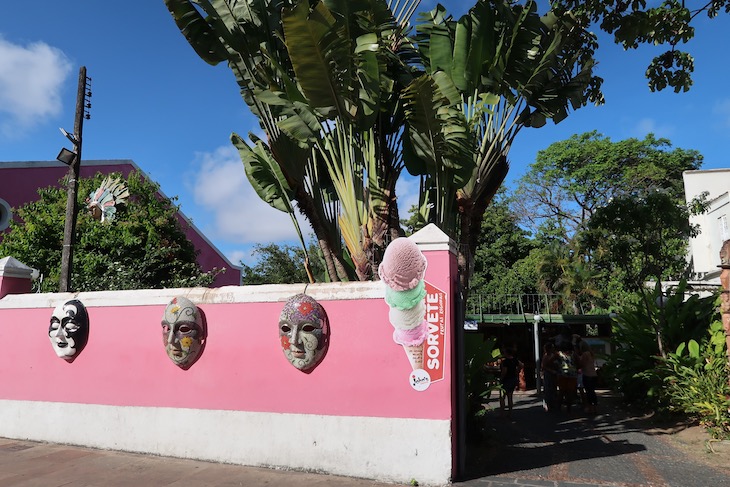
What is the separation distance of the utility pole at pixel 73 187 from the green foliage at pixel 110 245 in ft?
7.79

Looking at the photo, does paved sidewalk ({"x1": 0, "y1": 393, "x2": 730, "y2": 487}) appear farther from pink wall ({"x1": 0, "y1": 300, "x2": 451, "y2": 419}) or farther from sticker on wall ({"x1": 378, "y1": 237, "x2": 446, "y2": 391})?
sticker on wall ({"x1": 378, "y1": 237, "x2": 446, "y2": 391})

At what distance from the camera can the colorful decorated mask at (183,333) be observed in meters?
6.86

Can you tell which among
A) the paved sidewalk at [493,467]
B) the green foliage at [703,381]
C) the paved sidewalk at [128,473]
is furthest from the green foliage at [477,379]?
the green foliage at [703,381]

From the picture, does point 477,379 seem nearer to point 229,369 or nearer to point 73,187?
point 229,369

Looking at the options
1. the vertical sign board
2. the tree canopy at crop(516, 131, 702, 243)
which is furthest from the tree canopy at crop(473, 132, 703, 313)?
the vertical sign board

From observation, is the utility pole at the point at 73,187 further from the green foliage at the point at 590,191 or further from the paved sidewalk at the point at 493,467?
the green foliage at the point at 590,191

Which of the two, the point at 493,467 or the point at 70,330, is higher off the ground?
the point at 70,330

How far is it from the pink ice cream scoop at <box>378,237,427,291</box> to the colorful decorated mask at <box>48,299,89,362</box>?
4938 mm

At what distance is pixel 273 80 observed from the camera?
25.5 feet

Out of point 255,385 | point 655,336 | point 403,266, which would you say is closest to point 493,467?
point 403,266

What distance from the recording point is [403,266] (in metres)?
5.88

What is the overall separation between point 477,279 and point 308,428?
2111 cm

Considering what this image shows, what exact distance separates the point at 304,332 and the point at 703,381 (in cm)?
657

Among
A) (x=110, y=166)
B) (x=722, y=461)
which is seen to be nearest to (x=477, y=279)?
(x=110, y=166)
